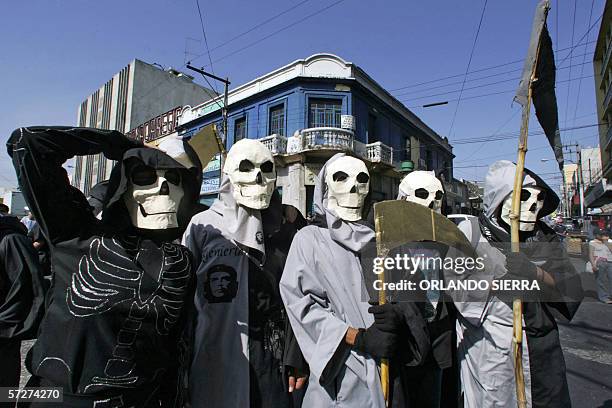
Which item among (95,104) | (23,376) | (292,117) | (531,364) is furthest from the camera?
(95,104)

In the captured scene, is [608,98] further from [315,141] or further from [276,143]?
[276,143]

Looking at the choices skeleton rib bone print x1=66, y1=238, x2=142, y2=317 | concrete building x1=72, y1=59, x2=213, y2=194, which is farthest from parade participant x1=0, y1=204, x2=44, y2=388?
concrete building x1=72, y1=59, x2=213, y2=194

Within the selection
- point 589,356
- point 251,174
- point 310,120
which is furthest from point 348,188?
point 310,120

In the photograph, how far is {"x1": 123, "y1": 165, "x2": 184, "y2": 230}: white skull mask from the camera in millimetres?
1727

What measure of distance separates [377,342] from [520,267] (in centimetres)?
126

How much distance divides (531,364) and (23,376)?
5.18 metres

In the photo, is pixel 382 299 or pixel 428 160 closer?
pixel 382 299

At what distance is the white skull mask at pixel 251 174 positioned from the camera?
225cm

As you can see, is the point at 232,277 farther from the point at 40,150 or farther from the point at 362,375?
the point at 40,150

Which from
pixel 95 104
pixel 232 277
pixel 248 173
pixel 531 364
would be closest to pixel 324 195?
pixel 248 173

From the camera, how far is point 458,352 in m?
2.62

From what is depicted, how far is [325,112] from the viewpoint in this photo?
1708cm

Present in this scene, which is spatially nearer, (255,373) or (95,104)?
(255,373)

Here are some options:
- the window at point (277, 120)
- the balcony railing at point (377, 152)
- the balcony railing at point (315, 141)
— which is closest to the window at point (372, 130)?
the balcony railing at point (377, 152)
